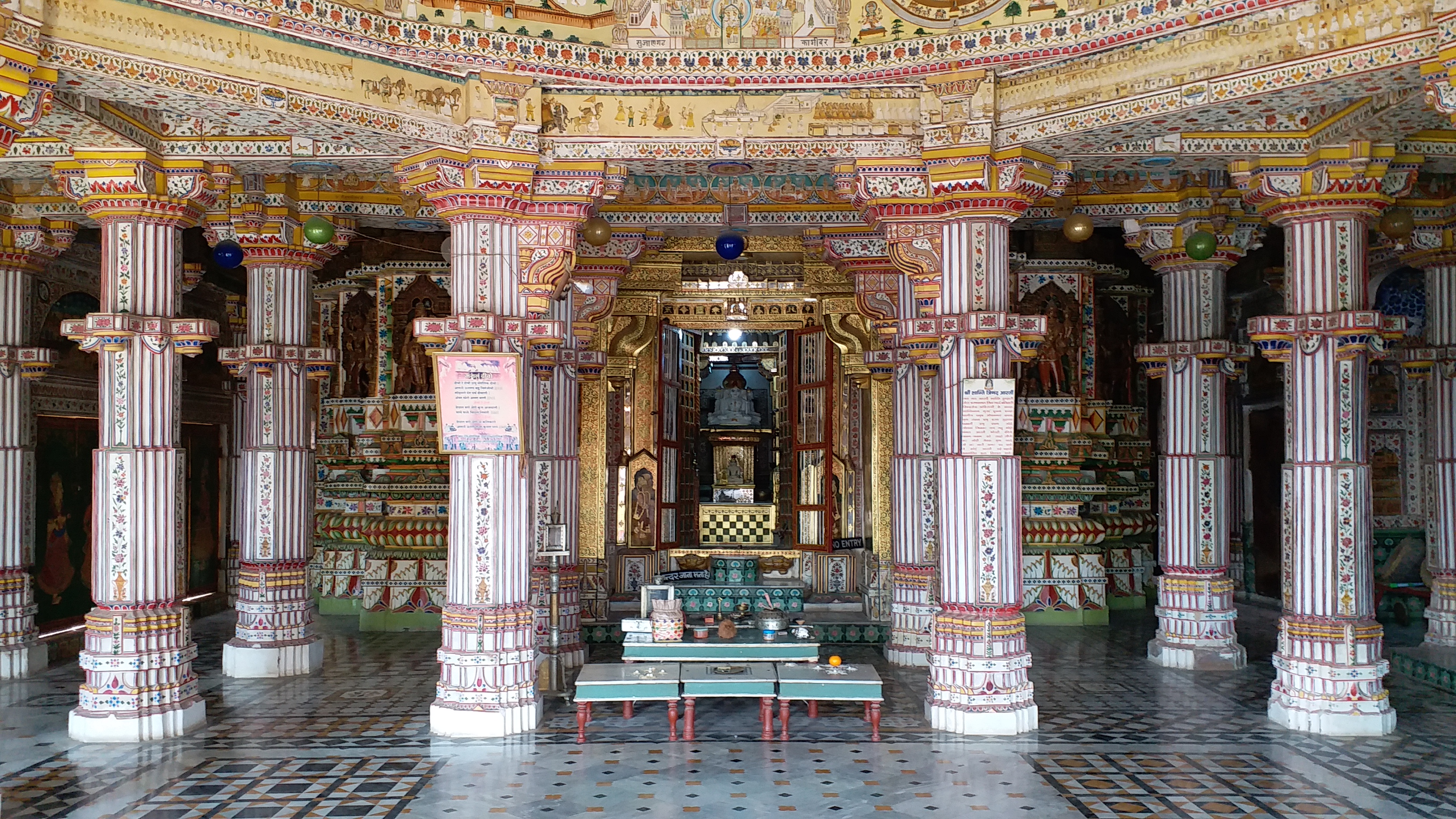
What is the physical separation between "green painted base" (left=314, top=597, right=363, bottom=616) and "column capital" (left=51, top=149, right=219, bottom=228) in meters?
7.73

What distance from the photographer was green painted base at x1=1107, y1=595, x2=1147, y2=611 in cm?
1529

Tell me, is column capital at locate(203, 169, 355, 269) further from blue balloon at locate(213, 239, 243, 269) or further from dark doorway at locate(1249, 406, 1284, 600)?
dark doorway at locate(1249, 406, 1284, 600)

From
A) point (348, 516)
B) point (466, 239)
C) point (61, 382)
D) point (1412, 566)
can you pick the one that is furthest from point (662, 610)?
point (1412, 566)

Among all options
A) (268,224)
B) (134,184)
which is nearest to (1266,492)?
(268,224)

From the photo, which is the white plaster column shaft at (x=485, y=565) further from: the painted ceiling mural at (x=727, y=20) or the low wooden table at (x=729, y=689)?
the painted ceiling mural at (x=727, y=20)

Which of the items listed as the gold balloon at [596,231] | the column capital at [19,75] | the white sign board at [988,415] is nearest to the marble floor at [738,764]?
the white sign board at [988,415]

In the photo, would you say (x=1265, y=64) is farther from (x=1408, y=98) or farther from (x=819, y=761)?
(x=819, y=761)

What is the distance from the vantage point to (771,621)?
9.73 meters

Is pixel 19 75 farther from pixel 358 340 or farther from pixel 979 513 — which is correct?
pixel 358 340

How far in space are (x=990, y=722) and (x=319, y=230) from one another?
724cm

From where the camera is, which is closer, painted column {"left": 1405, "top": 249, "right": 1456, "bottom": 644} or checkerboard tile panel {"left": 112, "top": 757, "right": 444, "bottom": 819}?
checkerboard tile panel {"left": 112, "top": 757, "right": 444, "bottom": 819}

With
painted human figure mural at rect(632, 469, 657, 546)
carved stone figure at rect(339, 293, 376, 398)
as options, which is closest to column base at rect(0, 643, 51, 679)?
carved stone figure at rect(339, 293, 376, 398)

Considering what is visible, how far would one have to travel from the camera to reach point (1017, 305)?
14.9 meters

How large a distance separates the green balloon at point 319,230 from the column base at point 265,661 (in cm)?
389
